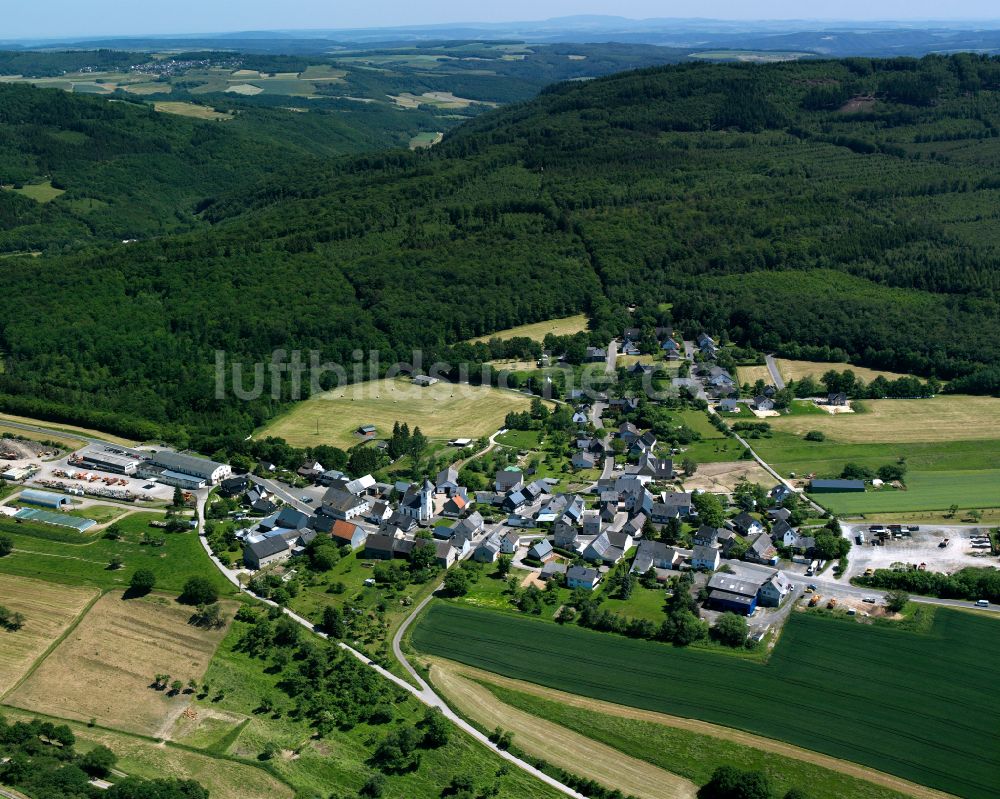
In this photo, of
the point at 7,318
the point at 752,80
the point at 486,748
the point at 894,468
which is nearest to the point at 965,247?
the point at 894,468

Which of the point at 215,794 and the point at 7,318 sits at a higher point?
the point at 7,318

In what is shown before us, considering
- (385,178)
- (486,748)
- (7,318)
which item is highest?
(385,178)

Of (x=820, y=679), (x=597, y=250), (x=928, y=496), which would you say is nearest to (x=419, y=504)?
(x=820, y=679)

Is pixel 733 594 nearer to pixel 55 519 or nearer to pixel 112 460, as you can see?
pixel 55 519

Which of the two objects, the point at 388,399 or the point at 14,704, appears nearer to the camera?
the point at 14,704

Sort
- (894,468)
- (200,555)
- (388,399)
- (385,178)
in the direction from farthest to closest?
(385,178)
(388,399)
(894,468)
(200,555)

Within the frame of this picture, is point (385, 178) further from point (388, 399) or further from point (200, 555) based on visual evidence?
point (200, 555)

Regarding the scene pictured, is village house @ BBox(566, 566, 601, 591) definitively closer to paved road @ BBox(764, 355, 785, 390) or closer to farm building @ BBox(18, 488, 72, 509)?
farm building @ BBox(18, 488, 72, 509)

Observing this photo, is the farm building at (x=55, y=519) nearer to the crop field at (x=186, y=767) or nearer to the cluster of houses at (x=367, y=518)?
the cluster of houses at (x=367, y=518)
